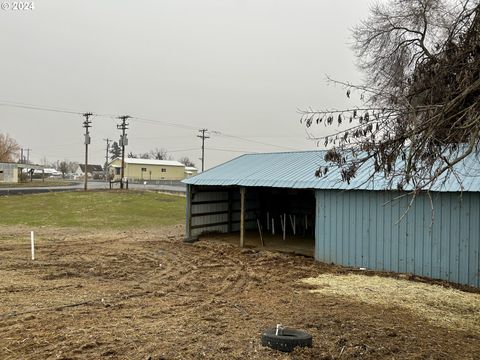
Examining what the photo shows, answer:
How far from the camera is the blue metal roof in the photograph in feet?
34.9

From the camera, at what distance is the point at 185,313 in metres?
6.73

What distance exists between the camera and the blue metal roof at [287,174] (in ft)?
34.9

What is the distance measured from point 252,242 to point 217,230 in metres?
2.43

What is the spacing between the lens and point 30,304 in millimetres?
7102

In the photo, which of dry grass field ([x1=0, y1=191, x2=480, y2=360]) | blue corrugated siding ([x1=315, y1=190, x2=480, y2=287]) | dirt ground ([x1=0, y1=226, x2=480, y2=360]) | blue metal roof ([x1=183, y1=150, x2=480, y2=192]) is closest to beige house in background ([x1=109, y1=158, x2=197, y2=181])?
blue metal roof ([x1=183, y1=150, x2=480, y2=192])

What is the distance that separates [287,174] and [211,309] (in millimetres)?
7585

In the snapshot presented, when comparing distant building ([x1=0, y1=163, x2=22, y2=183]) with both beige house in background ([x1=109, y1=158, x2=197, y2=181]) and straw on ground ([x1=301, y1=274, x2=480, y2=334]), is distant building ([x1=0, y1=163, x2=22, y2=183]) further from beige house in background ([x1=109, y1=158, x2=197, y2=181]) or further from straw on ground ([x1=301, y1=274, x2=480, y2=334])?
straw on ground ([x1=301, y1=274, x2=480, y2=334])

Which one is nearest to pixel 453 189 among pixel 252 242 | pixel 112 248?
pixel 252 242

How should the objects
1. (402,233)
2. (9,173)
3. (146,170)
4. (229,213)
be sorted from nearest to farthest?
(402,233) → (229,213) → (9,173) → (146,170)

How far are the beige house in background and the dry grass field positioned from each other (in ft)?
205

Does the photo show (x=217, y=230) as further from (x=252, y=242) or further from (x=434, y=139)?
(x=434, y=139)

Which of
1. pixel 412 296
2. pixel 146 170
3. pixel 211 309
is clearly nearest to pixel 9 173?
pixel 146 170

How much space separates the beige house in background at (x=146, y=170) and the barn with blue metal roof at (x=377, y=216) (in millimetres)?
58794

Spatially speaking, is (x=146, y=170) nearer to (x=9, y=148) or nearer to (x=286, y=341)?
(x=9, y=148)
